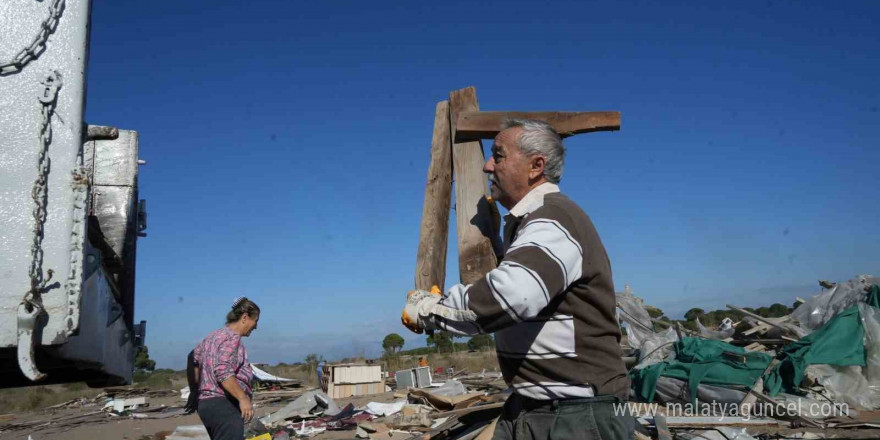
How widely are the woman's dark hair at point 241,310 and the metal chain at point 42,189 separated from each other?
3265 mm

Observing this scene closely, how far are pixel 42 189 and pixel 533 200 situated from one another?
6.22 feet

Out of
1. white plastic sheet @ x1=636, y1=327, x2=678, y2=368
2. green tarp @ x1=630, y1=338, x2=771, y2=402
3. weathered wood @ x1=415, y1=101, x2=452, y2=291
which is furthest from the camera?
white plastic sheet @ x1=636, y1=327, x2=678, y2=368

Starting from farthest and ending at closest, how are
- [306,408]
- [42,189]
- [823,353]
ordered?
[306,408] → [823,353] → [42,189]

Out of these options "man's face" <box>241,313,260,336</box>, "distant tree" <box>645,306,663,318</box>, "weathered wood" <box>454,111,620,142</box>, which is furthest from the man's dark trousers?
"distant tree" <box>645,306,663,318</box>

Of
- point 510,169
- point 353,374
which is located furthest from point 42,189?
point 353,374

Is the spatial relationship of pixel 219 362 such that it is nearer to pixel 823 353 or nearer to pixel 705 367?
pixel 705 367

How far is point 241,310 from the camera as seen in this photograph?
5355mm

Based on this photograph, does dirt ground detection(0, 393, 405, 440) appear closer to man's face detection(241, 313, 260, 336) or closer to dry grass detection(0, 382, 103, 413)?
dry grass detection(0, 382, 103, 413)

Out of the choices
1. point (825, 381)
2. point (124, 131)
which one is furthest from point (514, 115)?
point (825, 381)

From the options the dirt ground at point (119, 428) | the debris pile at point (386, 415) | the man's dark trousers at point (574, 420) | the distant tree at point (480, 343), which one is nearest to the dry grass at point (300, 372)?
the dirt ground at point (119, 428)

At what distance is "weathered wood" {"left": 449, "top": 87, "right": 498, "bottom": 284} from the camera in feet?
9.18

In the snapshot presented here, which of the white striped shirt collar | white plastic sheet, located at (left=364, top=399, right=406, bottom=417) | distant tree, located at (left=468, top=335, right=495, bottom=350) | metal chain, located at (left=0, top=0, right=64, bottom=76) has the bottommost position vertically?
distant tree, located at (left=468, top=335, right=495, bottom=350)

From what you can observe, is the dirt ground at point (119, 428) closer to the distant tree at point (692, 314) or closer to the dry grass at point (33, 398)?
the dry grass at point (33, 398)

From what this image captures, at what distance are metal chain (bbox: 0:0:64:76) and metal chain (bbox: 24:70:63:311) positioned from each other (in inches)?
4.3
